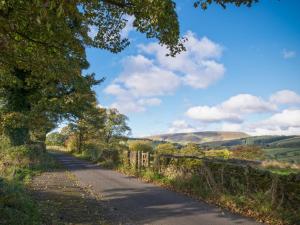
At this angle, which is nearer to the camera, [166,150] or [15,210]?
[15,210]

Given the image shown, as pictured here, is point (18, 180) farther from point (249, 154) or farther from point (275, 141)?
point (275, 141)

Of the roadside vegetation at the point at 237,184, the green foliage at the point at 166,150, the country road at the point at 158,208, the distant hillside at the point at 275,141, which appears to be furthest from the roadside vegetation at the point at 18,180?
the distant hillside at the point at 275,141

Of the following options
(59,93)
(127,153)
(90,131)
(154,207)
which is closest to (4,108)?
(59,93)

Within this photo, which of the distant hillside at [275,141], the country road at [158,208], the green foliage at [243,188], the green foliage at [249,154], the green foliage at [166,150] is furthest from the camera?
the distant hillside at [275,141]

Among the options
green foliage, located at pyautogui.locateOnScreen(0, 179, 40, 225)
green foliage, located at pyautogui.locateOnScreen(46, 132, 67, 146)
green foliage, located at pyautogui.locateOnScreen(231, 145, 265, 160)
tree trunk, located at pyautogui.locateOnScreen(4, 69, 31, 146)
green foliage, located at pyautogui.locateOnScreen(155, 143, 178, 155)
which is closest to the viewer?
green foliage, located at pyautogui.locateOnScreen(0, 179, 40, 225)

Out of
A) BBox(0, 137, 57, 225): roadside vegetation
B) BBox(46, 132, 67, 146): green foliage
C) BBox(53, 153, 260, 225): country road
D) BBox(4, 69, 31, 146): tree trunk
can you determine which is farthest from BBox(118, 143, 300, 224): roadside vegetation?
BBox(46, 132, 67, 146): green foliage

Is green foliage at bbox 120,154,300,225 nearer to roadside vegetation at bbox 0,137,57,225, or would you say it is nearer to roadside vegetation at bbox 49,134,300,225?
roadside vegetation at bbox 49,134,300,225

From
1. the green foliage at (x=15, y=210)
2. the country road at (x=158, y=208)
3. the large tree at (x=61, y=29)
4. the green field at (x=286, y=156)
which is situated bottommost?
the country road at (x=158, y=208)

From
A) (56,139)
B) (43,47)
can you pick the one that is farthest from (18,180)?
(56,139)

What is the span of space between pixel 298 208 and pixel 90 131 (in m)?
57.3

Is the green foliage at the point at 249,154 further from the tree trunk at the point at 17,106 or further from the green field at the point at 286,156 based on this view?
the tree trunk at the point at 17,106

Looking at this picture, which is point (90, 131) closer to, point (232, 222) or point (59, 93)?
point (59, 93)

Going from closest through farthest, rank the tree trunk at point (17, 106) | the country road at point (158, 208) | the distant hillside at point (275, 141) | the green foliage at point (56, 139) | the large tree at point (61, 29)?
the large tree at point (61, 29) < the country road at point (158, 208) < the tree trunk at point (17, 106) < the green foliage at point (56, 139) < the distant hillside at point (275, 141)

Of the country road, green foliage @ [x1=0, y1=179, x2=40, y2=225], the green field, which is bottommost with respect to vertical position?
the country road
